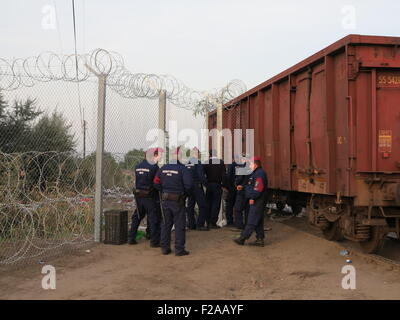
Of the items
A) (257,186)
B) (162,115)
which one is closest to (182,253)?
(257,186)

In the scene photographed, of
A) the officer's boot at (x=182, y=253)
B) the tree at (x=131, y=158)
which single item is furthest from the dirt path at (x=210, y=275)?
the tree at (x=131, y=158)

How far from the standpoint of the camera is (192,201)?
382 inches

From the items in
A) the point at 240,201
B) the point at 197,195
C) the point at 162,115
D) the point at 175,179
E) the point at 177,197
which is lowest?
the point at 240,201

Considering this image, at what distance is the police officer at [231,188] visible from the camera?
34.0 ft

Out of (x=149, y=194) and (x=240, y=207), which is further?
(x=240, y=207)

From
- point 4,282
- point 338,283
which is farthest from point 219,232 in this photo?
point 4,282

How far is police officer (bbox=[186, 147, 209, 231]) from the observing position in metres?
9.55

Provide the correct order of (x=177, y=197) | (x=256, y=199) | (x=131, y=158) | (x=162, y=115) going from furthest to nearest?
(x=131, y=158) < (x=162, y=115) < (x=256, y=199) < (x=177, y=197)

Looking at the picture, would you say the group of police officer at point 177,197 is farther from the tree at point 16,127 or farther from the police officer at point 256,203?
the tree at point 16,127

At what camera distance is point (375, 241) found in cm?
679

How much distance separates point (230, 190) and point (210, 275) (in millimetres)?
Result: 4523

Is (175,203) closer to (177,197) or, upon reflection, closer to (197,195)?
(177,197)

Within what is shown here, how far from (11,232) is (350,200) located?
552 centimetres

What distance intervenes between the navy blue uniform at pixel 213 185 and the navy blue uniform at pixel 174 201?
2.59 meters
